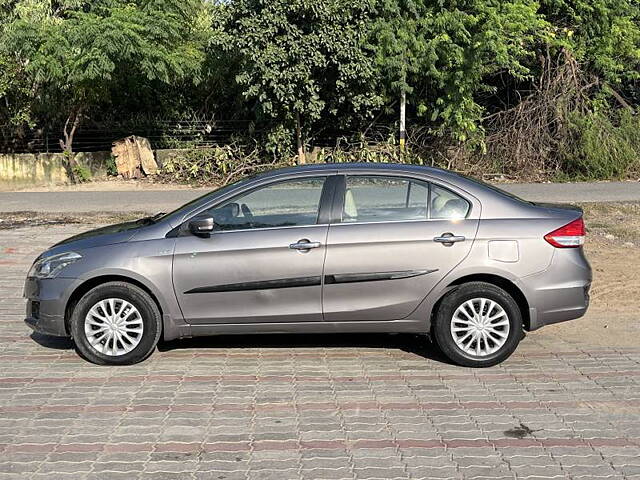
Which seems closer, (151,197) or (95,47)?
(151,197)

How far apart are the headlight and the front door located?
0.86m

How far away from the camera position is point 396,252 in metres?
5.96

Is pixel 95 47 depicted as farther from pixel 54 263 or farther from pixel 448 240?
pixel 448 240

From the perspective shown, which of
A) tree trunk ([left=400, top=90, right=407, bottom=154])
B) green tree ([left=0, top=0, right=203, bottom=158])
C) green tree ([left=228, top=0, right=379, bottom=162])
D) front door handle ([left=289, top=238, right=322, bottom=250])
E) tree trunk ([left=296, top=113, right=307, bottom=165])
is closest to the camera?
front door handle ([left=289, top=238, right=322, bottom=250])

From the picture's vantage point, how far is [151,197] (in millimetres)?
17609

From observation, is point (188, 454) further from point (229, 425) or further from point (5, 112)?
point (5, 112)

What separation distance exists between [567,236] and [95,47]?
1471 cm

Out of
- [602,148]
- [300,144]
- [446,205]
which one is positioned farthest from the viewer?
[300,144]

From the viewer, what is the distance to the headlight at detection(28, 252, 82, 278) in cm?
610

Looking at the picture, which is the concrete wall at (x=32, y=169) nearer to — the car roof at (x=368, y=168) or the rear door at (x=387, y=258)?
the car roof at (x=368, y=168)

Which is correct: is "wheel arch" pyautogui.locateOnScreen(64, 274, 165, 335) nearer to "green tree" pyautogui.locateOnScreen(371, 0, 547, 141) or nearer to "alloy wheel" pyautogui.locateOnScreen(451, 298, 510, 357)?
"alloy wheel" pyautogui.locateOnScreen(451, 298, 510, 357)

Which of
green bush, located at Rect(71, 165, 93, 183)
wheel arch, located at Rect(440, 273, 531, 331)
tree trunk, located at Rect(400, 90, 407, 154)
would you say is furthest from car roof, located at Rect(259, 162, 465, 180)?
green bush, located at Rect(71, 165, 93, 183)

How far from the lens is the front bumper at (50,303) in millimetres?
6043

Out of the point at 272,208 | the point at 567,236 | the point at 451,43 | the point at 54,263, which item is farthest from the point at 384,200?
the point at 451,43
